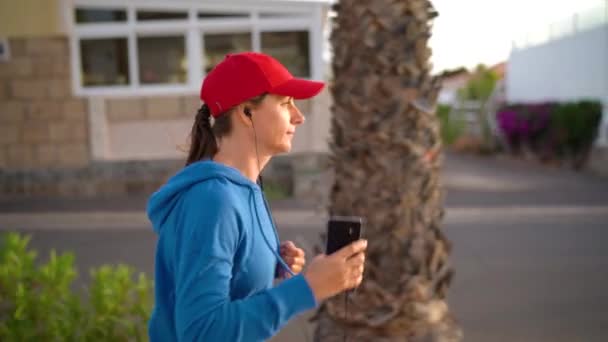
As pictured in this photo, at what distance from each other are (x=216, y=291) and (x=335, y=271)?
0.31m

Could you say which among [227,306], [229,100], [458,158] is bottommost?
[458,158]

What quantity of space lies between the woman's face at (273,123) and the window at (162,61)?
10598 mm

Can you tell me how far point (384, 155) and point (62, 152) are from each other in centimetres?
954

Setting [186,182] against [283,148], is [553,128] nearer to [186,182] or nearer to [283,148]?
[283,148]

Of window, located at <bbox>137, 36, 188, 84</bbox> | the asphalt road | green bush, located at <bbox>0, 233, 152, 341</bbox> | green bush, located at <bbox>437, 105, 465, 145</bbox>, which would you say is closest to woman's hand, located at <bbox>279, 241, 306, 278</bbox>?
green bush, located at <bbox>0, 233, 152, 341</bbox>

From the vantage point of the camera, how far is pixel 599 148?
13.8m

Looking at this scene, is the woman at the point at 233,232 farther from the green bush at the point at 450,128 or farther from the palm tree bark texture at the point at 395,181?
the green bush at the point at 450,128

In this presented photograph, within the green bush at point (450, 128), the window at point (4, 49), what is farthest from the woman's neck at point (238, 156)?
the green bush at point (450, 128)

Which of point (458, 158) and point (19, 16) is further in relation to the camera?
point (458, 158)

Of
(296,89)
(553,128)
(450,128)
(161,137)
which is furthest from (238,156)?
(450,128)

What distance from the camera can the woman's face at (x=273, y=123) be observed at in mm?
1854

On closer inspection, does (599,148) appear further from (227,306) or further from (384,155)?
(227,306)

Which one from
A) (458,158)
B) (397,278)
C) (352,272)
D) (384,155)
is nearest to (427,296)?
(397,278)

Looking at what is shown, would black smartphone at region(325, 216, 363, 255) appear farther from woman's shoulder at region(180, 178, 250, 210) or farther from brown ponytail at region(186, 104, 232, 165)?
brown ponytail at region(186, 104, 232, 165)
